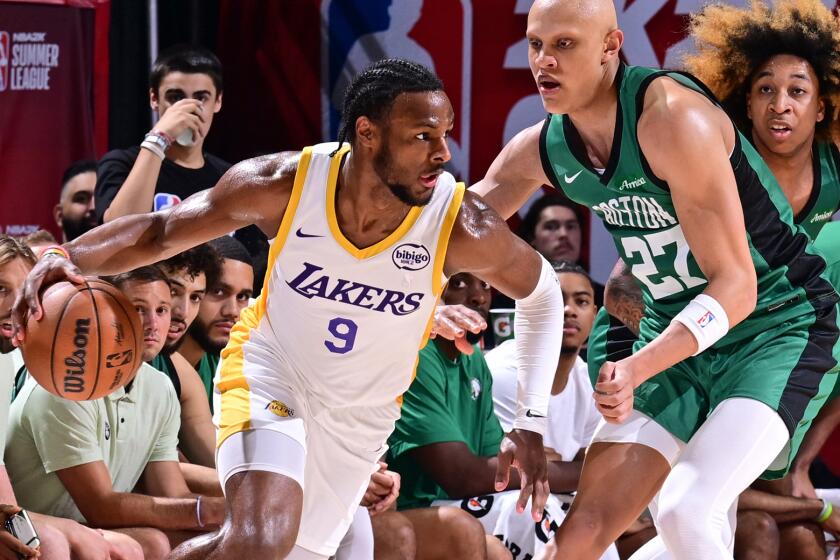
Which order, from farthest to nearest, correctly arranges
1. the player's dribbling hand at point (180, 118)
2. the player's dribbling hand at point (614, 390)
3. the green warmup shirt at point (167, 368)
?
the player's dribbling hand at point (180, 118) < the green warmup shirt at point (167, 368) < the player's dribbling hand at point (614, 390)

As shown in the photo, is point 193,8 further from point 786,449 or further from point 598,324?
point 786,449

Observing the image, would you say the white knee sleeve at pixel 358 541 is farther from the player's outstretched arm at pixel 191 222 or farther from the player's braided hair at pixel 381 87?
the player's braided hair at pixel 381 87

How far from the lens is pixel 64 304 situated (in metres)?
3.55

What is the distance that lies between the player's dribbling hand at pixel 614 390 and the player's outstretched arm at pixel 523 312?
1.66 ft

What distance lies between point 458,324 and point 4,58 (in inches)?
→ 138

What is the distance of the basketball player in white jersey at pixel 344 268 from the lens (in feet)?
11.7

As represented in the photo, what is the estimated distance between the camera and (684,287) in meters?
3.73

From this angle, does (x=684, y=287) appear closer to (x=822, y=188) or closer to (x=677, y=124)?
(x=677, y=124)

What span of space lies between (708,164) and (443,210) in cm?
76

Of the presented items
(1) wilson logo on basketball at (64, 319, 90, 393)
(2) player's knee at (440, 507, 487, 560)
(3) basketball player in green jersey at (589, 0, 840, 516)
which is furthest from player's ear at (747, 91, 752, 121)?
(1) wilson logo on basketball at (64, 319, 90, 393)

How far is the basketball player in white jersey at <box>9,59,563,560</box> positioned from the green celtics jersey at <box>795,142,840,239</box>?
121 cm

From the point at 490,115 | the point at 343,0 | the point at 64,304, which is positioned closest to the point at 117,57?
the point at 343,0

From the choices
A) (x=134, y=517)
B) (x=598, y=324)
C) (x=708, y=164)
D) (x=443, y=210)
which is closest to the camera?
(x=708, y=164)

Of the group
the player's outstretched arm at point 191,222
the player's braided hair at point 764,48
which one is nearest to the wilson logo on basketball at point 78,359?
the player's outstretched arm at point 191,222
